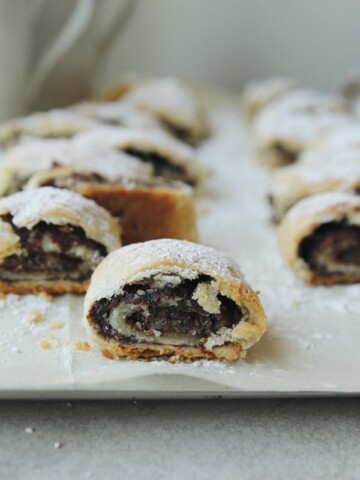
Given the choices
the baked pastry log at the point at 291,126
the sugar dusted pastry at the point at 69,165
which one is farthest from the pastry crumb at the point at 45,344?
the baked pastry log at the point at 291,126

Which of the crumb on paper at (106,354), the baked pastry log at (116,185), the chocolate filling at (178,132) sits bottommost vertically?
the crumb on paper at (106,354)

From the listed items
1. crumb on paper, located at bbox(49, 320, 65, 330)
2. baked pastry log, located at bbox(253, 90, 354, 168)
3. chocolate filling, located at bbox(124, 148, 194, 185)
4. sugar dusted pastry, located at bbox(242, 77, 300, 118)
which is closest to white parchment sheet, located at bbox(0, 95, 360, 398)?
crumb on paper, located at bbox(49, 320, 65, 330)

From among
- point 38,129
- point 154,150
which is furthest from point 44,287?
point 38,129

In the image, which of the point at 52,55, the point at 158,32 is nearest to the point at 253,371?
the point at 52,55

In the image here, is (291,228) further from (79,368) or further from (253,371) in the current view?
(79,368)

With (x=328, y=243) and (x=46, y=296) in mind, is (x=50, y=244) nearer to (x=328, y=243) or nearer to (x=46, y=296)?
(x=46, y=296)

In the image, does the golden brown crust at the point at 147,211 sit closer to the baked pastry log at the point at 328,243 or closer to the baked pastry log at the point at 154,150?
the baked pastry log at the point at 328,243
